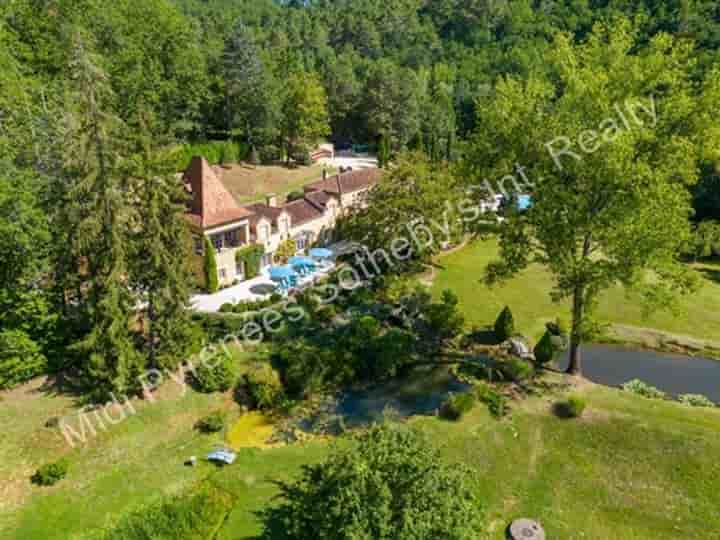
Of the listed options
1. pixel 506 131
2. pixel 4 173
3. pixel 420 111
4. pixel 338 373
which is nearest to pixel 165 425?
pixel 338 373

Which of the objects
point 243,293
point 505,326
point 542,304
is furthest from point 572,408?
point 243,293

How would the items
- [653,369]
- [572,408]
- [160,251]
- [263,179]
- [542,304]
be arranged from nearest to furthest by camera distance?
1. [572,408]
2. [160,251]
3. [653,369]
4. [542,304]
5. [263,179]

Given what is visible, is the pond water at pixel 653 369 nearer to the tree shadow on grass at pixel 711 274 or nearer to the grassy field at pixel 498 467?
the grassy field at pixel 498 467

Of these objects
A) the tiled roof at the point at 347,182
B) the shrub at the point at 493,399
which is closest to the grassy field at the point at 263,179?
the tiled roof at the point at 347,182

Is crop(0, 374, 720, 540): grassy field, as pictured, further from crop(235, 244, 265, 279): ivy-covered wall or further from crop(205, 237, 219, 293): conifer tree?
crop(235, 244, 265, 279): ivy-covered wall

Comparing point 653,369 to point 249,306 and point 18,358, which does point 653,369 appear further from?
point 18,358

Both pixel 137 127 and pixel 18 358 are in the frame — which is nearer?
pixel 18 358

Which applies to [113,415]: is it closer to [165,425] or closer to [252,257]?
[165,425]
